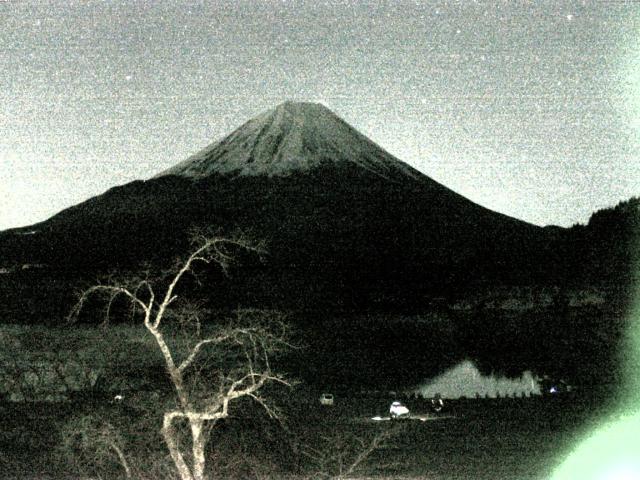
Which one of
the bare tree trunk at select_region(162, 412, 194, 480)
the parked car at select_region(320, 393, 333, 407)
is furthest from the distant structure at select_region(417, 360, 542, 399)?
the bare tree trunk at select_region(162, 412, 194, 480)

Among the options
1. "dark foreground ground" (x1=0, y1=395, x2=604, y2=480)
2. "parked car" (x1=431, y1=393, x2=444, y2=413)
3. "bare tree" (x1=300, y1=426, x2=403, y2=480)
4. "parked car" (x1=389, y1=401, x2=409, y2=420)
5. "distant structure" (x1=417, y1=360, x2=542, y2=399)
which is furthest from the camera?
"distant structure" (x1=417, y1=360, x2=542, y2=399)

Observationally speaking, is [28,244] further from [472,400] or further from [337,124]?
[472,400]

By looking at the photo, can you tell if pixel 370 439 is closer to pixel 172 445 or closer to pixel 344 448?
pixel 344 448

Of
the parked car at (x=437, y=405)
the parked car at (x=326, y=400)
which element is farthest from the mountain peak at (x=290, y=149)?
the parked car at (x=437, y=405)

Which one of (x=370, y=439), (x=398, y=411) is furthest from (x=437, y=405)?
(x=370, y=439)

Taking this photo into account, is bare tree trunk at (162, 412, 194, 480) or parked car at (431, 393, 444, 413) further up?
bare tree trunk at (162, 412, 194, 480)

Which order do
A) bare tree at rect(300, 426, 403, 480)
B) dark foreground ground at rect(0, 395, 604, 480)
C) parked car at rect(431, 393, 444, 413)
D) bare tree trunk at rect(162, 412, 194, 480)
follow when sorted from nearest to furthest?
bare tree trunk at rect(162, 412, 194, 480) < dark foreground ground at rect(0, 395, 604, 480) < bare tree at rect(300, 426, 403, 480) < parked car at rect(431, 393, 444, 413)

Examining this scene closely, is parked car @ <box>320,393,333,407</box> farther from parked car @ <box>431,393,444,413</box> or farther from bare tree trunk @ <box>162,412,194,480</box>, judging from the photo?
bare tree trunk @ <box>162,412,194,480</box>
